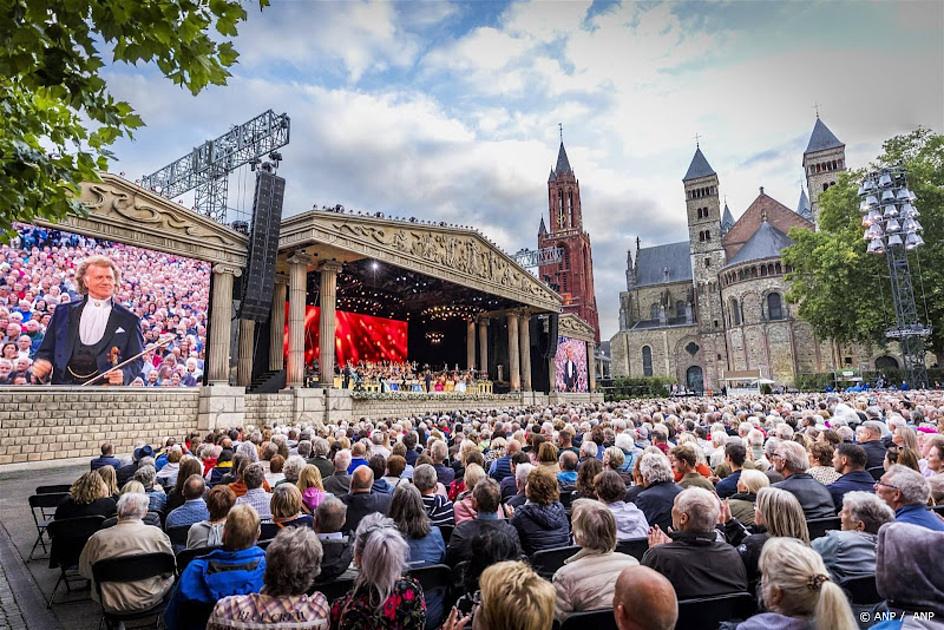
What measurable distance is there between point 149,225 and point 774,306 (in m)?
47.9

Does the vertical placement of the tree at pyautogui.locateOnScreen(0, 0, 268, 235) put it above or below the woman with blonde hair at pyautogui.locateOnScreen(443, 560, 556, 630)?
above

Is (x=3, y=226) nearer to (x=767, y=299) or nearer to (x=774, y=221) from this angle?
(x=767, y=299)

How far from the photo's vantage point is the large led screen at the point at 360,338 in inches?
1065

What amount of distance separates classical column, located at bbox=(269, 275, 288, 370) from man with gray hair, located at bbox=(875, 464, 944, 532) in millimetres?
19631

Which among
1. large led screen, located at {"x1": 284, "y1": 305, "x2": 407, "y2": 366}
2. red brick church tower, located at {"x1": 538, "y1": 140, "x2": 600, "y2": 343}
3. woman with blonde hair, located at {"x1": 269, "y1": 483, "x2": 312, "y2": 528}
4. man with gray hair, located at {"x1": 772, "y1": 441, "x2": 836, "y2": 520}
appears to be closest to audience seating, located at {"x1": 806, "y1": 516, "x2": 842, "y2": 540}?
man with gray hair, located at {"x1": 772, "y1": 441, "x2": 836, "y2": 520}

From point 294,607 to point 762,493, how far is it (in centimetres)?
262

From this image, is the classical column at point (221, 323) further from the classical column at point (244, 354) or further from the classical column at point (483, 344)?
the classical column at point (483, 344)

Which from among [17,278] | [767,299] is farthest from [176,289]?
[767,299]

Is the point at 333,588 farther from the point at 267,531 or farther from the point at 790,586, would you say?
the point at 790,586

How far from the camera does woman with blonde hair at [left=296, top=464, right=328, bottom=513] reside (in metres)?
4.61

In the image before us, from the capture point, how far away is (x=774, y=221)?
50812 millimetres

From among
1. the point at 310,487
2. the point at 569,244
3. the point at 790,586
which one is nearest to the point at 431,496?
the point at 310,487

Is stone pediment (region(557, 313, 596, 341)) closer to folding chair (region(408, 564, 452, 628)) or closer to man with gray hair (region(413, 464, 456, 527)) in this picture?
man with gray hair (region(413, 464, 456, 527))

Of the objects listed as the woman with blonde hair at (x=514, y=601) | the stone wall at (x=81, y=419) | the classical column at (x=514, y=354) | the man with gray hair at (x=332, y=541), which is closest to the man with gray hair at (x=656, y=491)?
→ the man with gray hair at (x=332, y=541)
